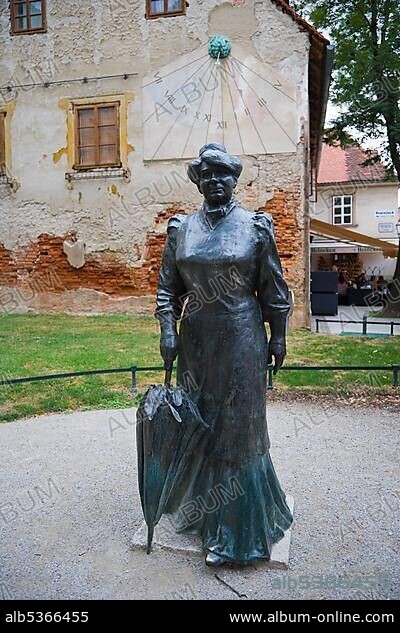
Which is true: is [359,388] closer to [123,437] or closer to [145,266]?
[123,437]

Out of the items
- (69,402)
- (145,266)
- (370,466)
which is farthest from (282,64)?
Answer: (370,466)

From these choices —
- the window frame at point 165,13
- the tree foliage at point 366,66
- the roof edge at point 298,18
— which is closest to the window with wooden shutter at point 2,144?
the window frame at point 165,13

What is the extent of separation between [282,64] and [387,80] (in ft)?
11.0

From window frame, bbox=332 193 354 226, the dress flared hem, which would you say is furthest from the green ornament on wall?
window frame, bbox=332 193 354 226

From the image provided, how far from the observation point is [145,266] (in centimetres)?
1399

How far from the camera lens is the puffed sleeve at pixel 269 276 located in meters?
3.20

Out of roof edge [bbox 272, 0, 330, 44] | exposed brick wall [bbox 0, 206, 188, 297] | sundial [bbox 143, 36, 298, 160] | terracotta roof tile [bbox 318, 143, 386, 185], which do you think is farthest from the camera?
terracotta roof tile [bbox 318, 143, 386, 185]

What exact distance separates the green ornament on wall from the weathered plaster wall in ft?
0.81

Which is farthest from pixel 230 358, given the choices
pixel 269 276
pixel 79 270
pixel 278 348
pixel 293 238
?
pixel 79 270

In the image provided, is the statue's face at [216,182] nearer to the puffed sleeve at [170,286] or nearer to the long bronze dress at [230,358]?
the long bronze dress at [230,358]

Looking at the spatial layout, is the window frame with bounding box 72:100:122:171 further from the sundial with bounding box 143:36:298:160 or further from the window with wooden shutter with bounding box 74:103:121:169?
the sundial with bounding box 143:36:298:160

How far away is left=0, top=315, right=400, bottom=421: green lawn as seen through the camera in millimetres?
7270

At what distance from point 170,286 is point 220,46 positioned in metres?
11.2
